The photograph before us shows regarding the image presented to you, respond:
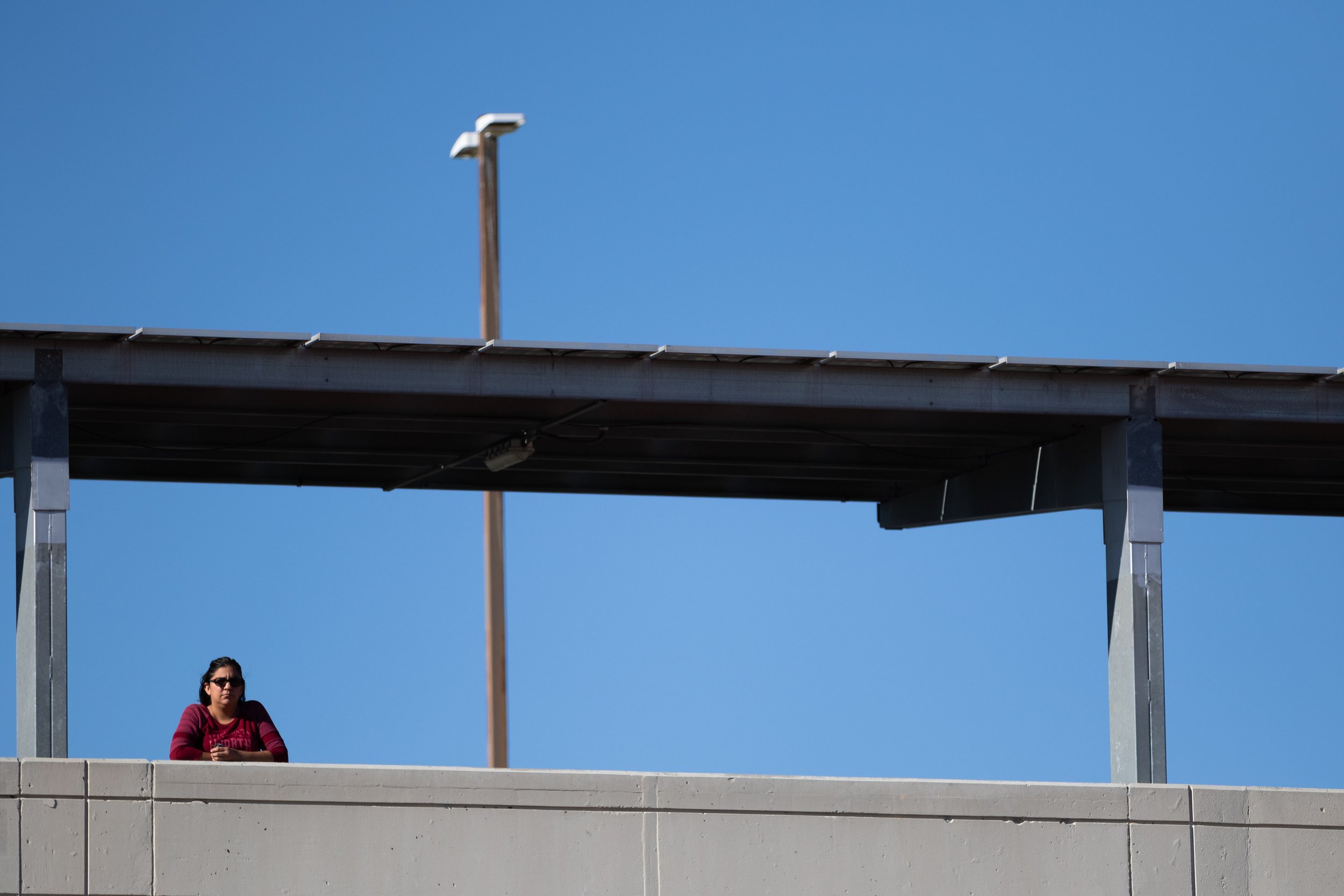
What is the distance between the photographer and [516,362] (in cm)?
1515

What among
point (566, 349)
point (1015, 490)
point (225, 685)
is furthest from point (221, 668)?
point (1015, 490)

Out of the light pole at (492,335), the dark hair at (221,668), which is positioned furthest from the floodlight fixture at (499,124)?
the dark hair at (221,668)

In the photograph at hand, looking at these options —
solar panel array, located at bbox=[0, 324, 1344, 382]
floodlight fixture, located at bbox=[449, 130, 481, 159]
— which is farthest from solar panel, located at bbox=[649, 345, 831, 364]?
floodlight fixture, located at bbox=[449, 130, 481, 159]

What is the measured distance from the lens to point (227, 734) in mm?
11945

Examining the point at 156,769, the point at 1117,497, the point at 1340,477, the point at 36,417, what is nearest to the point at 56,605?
the point at 36,417

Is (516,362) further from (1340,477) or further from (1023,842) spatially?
(1340,477)

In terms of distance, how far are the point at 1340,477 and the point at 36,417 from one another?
12037 mm

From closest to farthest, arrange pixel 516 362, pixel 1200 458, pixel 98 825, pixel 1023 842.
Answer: pixel 98 825 → pixel 1023 842 → pixel 516 362 → pixel 1200 458

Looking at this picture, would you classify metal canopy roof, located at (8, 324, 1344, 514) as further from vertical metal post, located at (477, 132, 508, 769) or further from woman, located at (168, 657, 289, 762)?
woman, located at (168, 657, 289, 762)

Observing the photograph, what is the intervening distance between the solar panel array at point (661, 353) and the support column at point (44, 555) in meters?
0.44

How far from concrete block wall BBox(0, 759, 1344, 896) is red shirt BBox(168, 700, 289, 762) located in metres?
0.62

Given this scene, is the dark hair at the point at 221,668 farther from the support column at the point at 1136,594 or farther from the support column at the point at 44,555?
the support column at the point at 1136,594

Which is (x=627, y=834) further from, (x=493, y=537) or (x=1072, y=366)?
(x=493, y=537)

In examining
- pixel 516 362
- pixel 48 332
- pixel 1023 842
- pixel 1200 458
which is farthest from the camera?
pixel 1200 458
